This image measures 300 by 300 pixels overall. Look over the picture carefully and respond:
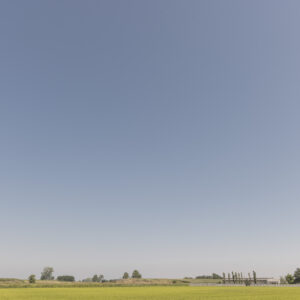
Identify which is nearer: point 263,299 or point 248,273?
point 263,299

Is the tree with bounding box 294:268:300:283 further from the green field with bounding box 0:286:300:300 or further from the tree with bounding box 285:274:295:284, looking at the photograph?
the green field with bounding box 0:286:300:300

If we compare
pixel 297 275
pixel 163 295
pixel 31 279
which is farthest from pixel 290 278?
pixel 31 279

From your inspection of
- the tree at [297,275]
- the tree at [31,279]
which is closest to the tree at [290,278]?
the tree at [297,275]

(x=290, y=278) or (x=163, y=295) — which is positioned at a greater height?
(x=290, y=278)

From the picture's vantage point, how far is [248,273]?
146 metres

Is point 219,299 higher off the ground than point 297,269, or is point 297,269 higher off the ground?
point 297,269

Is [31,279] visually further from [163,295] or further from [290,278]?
[290,278]

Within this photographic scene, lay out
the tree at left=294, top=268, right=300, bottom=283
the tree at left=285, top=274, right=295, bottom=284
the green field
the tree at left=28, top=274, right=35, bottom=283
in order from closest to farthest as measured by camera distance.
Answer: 1. the green field
2. the tree at left=28, top=274, right=35, bottom=283
3. the tree at left=294, top=268, right=300, bottom=283
4. the tree at left=285, top=274, right=295, bottom=284

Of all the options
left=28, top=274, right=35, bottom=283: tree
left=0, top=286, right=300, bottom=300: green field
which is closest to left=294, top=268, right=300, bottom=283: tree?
left=0, top=286, right=300, bottom=300: green field

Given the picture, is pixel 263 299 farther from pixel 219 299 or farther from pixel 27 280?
pixel 27 280

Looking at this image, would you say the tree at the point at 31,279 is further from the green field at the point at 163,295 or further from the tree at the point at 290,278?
the tree at the point at 290,278

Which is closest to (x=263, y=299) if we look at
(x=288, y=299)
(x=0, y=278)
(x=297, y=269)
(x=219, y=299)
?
(x=288, y=299)

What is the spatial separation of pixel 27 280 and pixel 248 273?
4333 inches

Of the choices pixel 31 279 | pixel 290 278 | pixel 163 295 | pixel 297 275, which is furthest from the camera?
pixel 290 278
